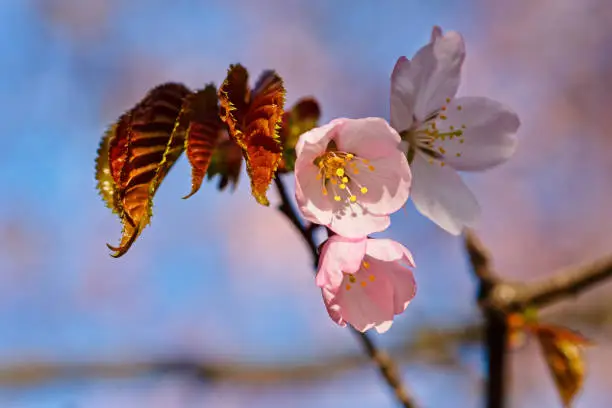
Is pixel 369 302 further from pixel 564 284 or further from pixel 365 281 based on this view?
pixel 564 284

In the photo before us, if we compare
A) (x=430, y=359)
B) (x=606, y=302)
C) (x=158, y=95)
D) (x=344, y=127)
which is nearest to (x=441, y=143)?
(x=344, y=127)

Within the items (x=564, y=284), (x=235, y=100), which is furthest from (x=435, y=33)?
(x=564, y=284)

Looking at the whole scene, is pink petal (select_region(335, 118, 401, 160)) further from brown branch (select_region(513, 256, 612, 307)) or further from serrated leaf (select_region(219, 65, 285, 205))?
brown branch (select_region(513, 256, 612, 307))

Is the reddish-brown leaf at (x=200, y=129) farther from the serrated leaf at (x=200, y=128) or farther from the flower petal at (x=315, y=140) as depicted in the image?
the flower petal at (x=315, y=140)

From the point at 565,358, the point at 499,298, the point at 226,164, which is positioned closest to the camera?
the point at 226,164

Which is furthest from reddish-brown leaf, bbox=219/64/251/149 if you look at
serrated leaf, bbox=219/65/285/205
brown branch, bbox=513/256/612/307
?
brown branch, bbox=513/256/612/307

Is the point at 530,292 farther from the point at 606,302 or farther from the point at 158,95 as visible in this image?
the point at 606,302
